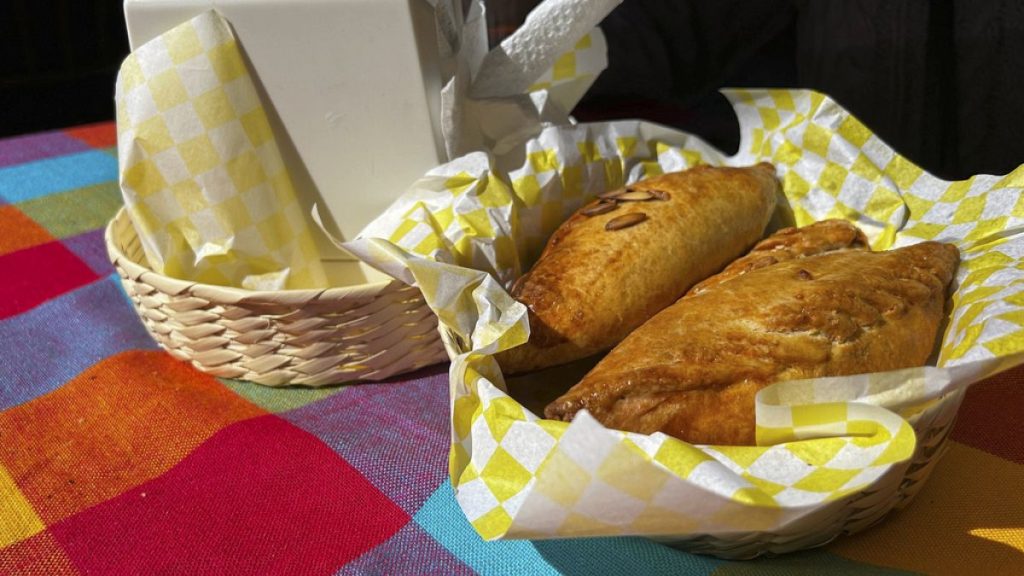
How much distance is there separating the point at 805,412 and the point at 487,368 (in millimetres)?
282

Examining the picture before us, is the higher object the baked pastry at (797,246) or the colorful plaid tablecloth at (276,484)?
the baked pastry at (797,246)

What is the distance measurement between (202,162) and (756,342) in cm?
67

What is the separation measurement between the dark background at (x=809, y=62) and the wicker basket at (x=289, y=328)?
1.02 metres

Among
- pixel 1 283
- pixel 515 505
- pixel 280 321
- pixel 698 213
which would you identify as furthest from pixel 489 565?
pixel 1 283

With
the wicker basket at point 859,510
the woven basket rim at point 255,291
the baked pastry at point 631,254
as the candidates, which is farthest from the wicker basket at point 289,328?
the wicker basket at point 859,510

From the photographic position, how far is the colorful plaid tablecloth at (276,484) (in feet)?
2.38

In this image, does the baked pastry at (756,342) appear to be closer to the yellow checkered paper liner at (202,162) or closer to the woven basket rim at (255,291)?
the woven basket rim at (255,291)

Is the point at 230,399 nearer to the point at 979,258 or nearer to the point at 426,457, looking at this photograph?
the point at 426,457

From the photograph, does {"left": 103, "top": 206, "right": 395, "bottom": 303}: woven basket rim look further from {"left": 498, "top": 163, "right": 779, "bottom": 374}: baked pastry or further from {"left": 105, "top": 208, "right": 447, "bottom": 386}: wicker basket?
{"left": 498, "top": 163, "right": 779, "bottom": 374}: baked pastry

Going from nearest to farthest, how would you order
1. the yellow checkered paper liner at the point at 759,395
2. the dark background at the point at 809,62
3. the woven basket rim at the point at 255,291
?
1. the yellow checkered paper liner at the point at 759,395
2. the woven basket rim at the point at 255,291
3. the dark background at the point at 809,62

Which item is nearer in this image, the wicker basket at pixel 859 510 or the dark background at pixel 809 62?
the wicker basket at pixel 859 510

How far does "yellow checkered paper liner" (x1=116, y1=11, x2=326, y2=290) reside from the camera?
0.98 metres

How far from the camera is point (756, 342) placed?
0.78 m

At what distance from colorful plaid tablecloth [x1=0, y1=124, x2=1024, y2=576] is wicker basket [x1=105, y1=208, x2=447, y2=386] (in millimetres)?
31
